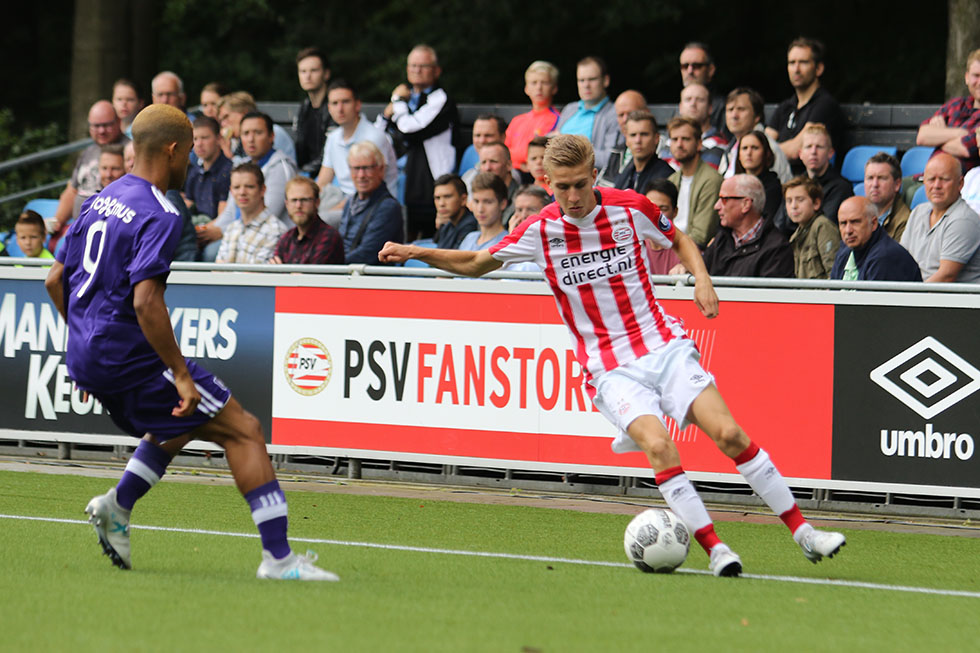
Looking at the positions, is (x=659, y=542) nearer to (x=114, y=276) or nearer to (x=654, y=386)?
(x=654, y=386)

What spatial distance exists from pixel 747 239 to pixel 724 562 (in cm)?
423

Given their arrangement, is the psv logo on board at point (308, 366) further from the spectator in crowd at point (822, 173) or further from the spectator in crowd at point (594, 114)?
the spectator in crowd at point (822, 173)

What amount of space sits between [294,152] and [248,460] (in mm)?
9117

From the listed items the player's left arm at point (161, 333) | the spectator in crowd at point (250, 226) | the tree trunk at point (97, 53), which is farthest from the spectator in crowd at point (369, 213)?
the tree trunk at point (97, 53)

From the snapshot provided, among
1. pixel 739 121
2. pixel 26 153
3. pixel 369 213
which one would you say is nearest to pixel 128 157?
pixel 369 213

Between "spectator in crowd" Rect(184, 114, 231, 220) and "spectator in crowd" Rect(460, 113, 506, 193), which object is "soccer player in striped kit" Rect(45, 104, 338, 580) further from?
"spectator in crowd" Rect(184, 114, 231, 220)

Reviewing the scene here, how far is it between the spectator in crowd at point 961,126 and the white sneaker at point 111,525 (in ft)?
25.8

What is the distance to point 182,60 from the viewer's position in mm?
26438

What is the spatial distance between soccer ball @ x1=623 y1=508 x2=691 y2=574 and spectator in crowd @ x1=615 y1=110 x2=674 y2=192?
5.28 meters

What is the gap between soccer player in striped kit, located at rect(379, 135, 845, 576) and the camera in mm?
7402

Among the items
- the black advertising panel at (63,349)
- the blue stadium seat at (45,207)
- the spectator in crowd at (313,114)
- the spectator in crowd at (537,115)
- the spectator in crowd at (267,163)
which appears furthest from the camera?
the blue stadium seat at (45,207)

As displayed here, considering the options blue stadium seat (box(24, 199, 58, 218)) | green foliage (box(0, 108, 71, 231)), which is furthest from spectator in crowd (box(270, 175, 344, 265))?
green foliage (box(0, 108, 71, 231))

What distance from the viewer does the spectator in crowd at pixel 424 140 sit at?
1449cm

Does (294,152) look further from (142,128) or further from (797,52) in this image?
(142,128)
